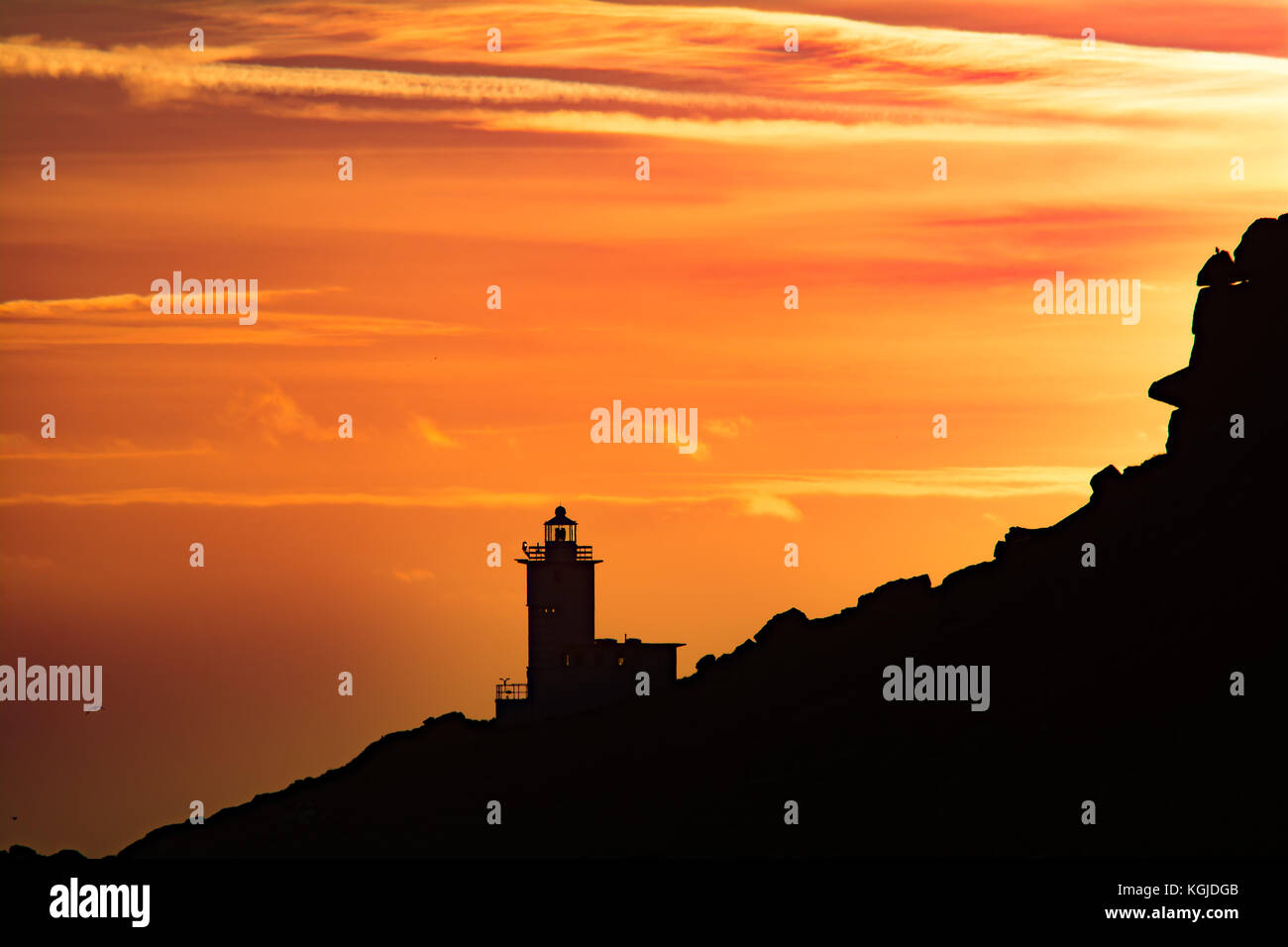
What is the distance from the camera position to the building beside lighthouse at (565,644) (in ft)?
386

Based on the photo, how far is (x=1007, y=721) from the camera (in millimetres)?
112750

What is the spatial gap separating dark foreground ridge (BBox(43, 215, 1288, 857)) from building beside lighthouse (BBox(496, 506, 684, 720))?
2.41 metres

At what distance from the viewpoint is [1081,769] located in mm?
107000

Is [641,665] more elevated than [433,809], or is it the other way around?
[641,665]

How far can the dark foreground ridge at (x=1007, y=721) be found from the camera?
105 meters

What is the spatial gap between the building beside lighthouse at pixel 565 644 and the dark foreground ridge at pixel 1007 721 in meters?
2.41

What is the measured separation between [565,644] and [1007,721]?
2558cm

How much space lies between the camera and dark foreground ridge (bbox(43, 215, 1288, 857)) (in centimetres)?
10500

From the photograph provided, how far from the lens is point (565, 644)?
385 ft

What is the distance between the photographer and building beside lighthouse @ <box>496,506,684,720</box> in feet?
386
